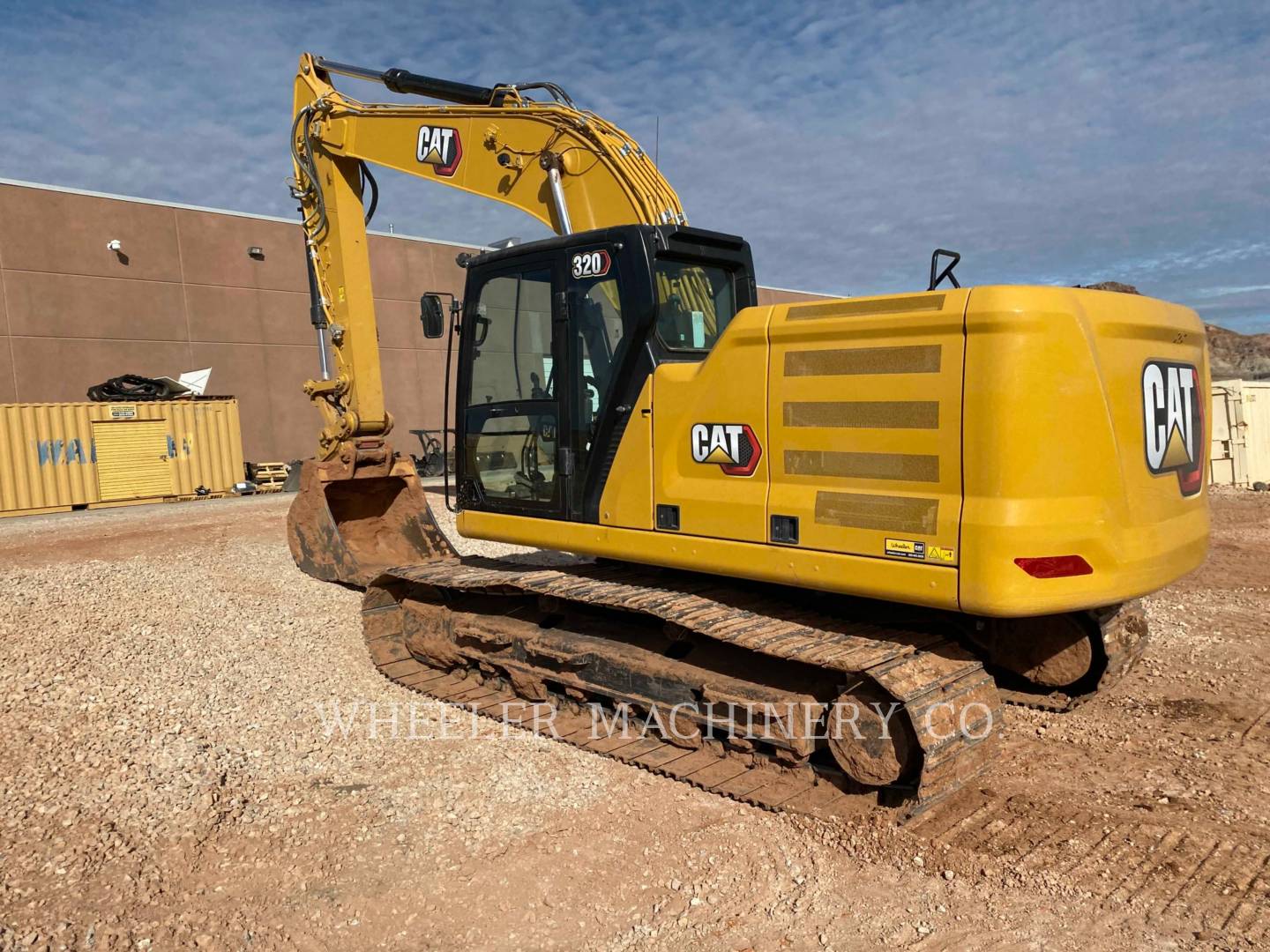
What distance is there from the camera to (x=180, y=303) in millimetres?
20953

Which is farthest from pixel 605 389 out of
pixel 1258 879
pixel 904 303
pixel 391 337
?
pixel 391 337

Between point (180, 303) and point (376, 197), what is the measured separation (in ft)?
49.7

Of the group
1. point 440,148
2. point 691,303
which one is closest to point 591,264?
point 691,303

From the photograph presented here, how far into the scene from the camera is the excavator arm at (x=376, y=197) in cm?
598

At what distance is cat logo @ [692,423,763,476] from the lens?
4.44 m

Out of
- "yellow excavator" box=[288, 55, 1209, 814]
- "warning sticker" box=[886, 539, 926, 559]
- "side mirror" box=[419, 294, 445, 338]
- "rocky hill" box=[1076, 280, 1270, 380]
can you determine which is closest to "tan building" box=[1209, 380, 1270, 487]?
"yellow excavator" box=[288, 55, 1209, 814]

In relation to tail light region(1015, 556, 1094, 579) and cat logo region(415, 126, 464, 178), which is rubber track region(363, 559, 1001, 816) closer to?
tail light region(1015, 556, 1094, 579)

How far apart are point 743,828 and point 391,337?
74.0 ft

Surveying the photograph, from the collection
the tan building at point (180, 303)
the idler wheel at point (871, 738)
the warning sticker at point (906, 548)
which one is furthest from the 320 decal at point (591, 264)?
the tan building at point (180, 303)

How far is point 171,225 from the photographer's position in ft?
68.0

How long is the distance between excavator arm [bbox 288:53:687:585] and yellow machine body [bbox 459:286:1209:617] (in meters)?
1.92

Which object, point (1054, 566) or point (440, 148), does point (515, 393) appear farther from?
point (1054, 566)

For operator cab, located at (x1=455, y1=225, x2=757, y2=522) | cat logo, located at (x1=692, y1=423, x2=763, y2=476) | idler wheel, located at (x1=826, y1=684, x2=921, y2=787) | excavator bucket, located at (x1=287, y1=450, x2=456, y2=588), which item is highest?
operator cab, located at (x1=455, y1=225, x2=757, y2=522)

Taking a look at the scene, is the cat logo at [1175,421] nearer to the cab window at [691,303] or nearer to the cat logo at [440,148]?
the cab window at [691,303]
